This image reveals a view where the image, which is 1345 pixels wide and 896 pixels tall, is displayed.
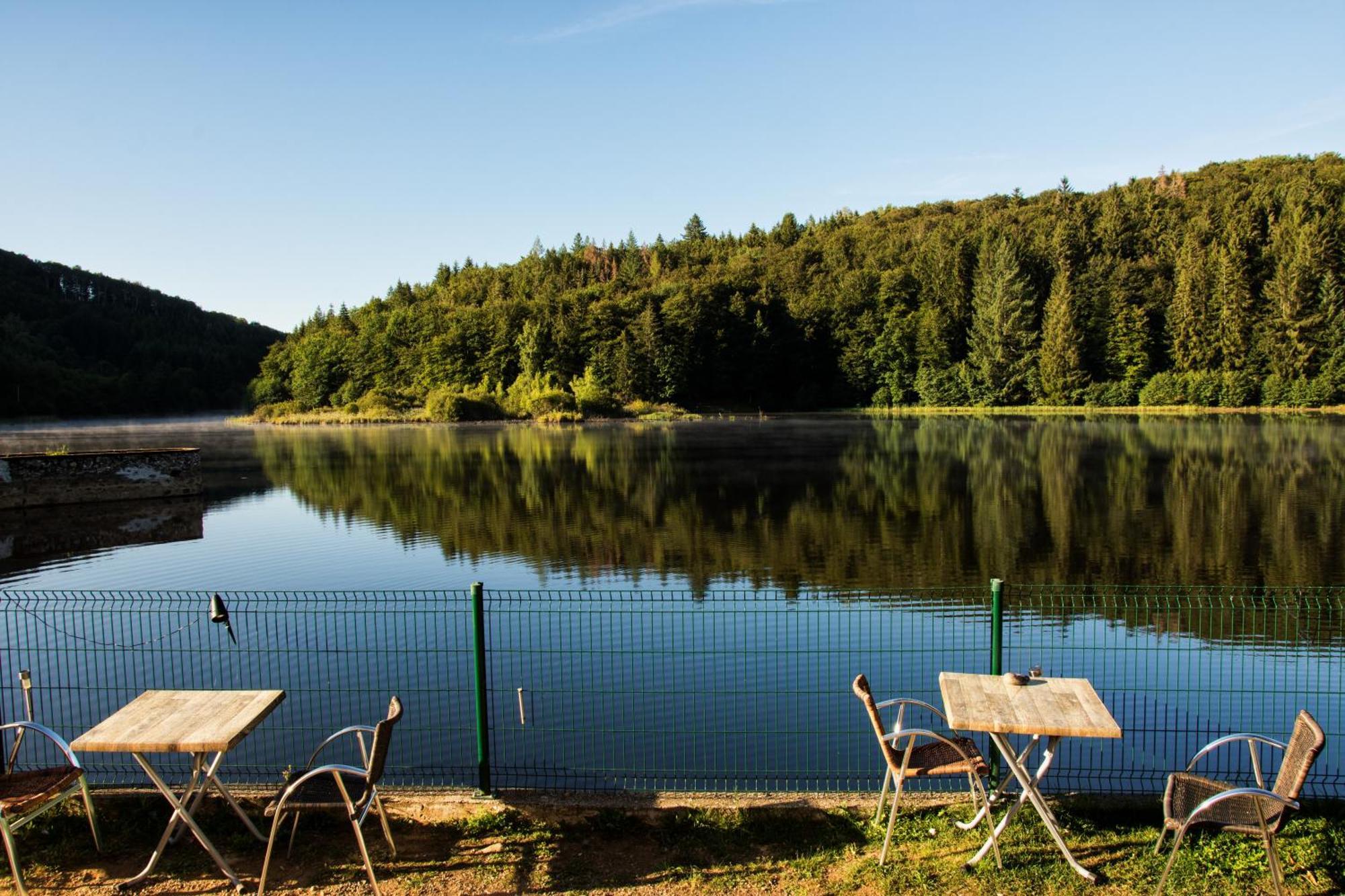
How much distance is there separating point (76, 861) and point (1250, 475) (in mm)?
34826

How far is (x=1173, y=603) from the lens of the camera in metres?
15.0

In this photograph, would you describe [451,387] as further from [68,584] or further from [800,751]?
[800,751]

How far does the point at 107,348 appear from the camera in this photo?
140m

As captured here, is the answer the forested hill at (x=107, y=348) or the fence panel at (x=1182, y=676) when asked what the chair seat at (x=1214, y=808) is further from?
the forested hill at (x=107, y=348)

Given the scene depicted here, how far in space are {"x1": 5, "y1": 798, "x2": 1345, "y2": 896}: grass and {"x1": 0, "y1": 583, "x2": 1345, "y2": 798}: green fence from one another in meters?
0.73

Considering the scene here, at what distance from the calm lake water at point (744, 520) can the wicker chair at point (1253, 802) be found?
1066cm

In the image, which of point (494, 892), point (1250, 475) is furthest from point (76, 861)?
point (1250, 475)

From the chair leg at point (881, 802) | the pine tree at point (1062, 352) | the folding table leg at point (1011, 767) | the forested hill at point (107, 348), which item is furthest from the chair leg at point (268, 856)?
the forested hill at point (107, 348)

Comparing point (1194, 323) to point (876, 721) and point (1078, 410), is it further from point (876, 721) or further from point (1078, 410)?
point (876, 721)

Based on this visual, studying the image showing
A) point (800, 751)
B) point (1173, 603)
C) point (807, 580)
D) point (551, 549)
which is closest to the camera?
point (800, 751)

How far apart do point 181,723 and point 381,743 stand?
1.37m

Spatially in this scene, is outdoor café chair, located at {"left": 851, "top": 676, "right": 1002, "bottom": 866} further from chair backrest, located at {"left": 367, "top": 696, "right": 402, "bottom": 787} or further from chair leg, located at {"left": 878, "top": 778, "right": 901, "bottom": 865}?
chair backrest, located at {"left": 367, "top": 696, "right": 402, "bottom": 787}

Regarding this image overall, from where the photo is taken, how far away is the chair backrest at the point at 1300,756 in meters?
4.45

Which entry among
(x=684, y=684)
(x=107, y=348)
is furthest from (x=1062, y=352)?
(x=107, y=348)
